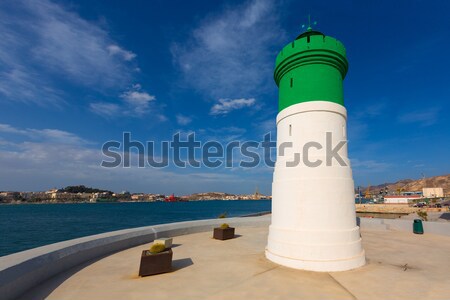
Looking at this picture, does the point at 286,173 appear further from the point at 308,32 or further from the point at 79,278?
the point at 79,278

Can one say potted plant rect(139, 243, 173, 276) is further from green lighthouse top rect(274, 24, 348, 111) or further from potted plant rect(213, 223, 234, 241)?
green lighthouse top rect(274, 24, 348, 111)

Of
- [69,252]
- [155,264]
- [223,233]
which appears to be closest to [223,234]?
[223,233]

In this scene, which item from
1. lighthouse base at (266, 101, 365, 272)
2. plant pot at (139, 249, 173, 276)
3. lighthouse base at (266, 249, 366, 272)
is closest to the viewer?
plant pot at (139, 249, 173, 276)

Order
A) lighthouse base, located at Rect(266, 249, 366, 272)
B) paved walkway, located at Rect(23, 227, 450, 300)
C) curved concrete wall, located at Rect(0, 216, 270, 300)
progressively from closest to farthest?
curved concrete wall, located at Rect(0, 216, 270, 300), paved walkway, located at Rect(23, 227, 450, 300), lighthouse base, located at Rect(266, 249, 366, 272)

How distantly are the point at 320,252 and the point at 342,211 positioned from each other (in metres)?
1.51

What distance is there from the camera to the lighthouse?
7.26m

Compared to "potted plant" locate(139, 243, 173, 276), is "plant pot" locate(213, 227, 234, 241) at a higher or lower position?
lower

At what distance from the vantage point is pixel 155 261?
6719 millimetres

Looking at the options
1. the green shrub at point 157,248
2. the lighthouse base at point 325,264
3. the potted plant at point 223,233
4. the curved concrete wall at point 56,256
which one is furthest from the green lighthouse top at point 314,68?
the curved concrete wall at point 56,256

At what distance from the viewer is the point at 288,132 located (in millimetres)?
8180

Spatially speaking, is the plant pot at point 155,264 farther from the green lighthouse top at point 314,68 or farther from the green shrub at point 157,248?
the green lighthouse top at point 314,68

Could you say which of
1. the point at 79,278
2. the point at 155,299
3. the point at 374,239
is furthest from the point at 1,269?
the point at 374,239

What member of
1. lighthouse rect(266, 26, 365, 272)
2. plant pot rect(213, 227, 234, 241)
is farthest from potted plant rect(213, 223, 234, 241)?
lighthouse rect(266, 26, 365, 272)

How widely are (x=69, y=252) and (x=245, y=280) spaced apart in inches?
222
